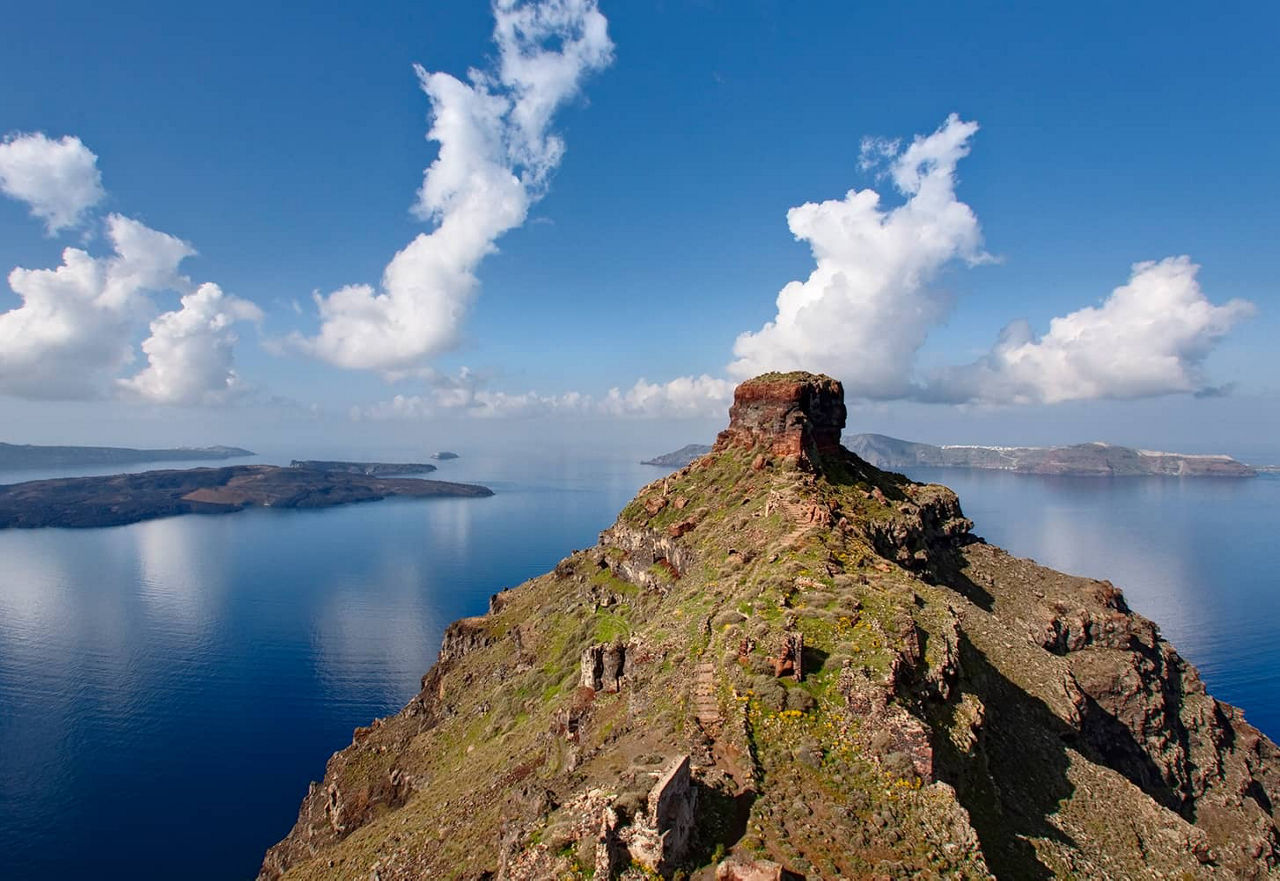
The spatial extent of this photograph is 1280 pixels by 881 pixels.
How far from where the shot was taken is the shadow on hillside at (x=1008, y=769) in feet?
89.0

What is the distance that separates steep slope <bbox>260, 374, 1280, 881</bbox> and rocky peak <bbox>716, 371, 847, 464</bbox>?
0.39m

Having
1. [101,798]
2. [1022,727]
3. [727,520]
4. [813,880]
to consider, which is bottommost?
[101,798]

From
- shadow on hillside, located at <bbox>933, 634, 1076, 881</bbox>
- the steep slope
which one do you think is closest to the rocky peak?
the steep slope

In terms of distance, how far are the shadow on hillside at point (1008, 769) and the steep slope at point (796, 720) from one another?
173 millimetres

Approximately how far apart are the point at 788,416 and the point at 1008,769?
143 ft

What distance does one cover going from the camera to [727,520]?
207 feet

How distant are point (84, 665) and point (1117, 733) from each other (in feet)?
583

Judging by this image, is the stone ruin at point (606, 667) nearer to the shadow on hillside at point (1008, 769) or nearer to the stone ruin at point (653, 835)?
the stone ruin at point (653, 835)

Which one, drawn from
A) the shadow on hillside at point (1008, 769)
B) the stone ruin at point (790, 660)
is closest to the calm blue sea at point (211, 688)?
the stone ruin at point (790, 660)

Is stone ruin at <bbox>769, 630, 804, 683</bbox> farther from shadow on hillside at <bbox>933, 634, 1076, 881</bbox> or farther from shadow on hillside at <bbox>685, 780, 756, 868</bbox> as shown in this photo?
shadow on hillside at <bbox>685, 780, 756, 868</bbox>

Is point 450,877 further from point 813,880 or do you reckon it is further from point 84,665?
point 84,665

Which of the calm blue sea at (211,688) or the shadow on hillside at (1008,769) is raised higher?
the shadow on hillside at (1008,769)

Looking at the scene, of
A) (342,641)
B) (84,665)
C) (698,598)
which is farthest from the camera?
(342,641)

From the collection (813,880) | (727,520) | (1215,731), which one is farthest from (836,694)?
(1215,731)
